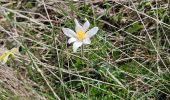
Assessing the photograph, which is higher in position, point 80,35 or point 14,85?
point 80,35

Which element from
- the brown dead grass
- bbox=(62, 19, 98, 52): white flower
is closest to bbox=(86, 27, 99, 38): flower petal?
bbox=(62, 19, 98, 52): white flower

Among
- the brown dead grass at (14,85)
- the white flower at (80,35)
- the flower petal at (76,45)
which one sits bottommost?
the brown dead grass at (14,85)

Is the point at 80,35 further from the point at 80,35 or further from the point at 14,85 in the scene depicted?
the point at 14,85

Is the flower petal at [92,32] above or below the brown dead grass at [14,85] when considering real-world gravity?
above

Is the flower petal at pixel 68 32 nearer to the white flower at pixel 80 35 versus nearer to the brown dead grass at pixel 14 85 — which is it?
the white flower at pixel 80 35

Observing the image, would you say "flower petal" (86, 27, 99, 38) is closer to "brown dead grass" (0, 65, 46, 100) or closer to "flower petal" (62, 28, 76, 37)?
"flower petal" (62, 28, 76, 37)

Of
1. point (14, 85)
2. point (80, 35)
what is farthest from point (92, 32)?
point (14, 85)

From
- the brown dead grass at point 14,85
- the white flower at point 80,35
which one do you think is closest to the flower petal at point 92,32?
the white flower at point 80,35

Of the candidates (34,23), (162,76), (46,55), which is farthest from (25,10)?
(162,76)

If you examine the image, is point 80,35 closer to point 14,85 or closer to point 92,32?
point 92,32

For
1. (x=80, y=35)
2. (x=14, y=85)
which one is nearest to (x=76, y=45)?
(x=80, y=35)

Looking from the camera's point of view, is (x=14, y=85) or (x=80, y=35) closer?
(x=80, y=35)
